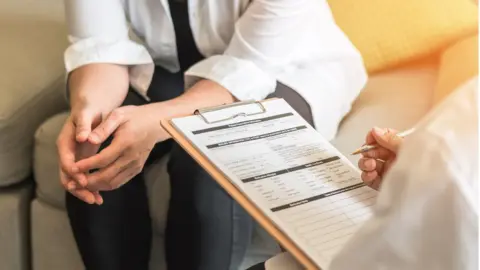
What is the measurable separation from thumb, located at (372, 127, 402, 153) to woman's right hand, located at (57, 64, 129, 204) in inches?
15.3

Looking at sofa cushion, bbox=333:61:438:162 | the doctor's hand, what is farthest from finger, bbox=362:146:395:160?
sofa cushion, bbox=333:61:438:162

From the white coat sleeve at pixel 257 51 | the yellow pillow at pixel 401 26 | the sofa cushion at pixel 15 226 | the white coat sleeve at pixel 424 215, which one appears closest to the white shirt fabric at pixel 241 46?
the white coat sleeve at pixel 257 51

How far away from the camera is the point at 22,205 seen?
1197mm

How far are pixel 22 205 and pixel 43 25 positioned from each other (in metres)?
0.38

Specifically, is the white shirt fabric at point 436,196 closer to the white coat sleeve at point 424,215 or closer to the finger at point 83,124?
the white coat sleeve at point 424,215

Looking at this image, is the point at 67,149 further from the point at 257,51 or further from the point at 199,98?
the point at 257,51

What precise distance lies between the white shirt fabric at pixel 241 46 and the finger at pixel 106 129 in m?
0.16

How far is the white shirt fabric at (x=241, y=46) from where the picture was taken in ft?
3.37

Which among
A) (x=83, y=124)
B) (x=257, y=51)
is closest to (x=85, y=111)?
(x=83, y=124)

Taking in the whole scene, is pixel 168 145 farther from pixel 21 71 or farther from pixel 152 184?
pixel 21 71

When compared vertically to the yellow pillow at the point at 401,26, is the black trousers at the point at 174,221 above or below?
below

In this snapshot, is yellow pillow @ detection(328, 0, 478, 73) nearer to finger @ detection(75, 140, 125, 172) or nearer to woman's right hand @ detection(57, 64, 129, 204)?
woman's right hand @ detection(57, 64, 129, 204)

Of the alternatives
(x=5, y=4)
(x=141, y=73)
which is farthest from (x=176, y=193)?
(x=5, y=4)

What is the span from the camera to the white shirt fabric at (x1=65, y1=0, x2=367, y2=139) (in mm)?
1027
